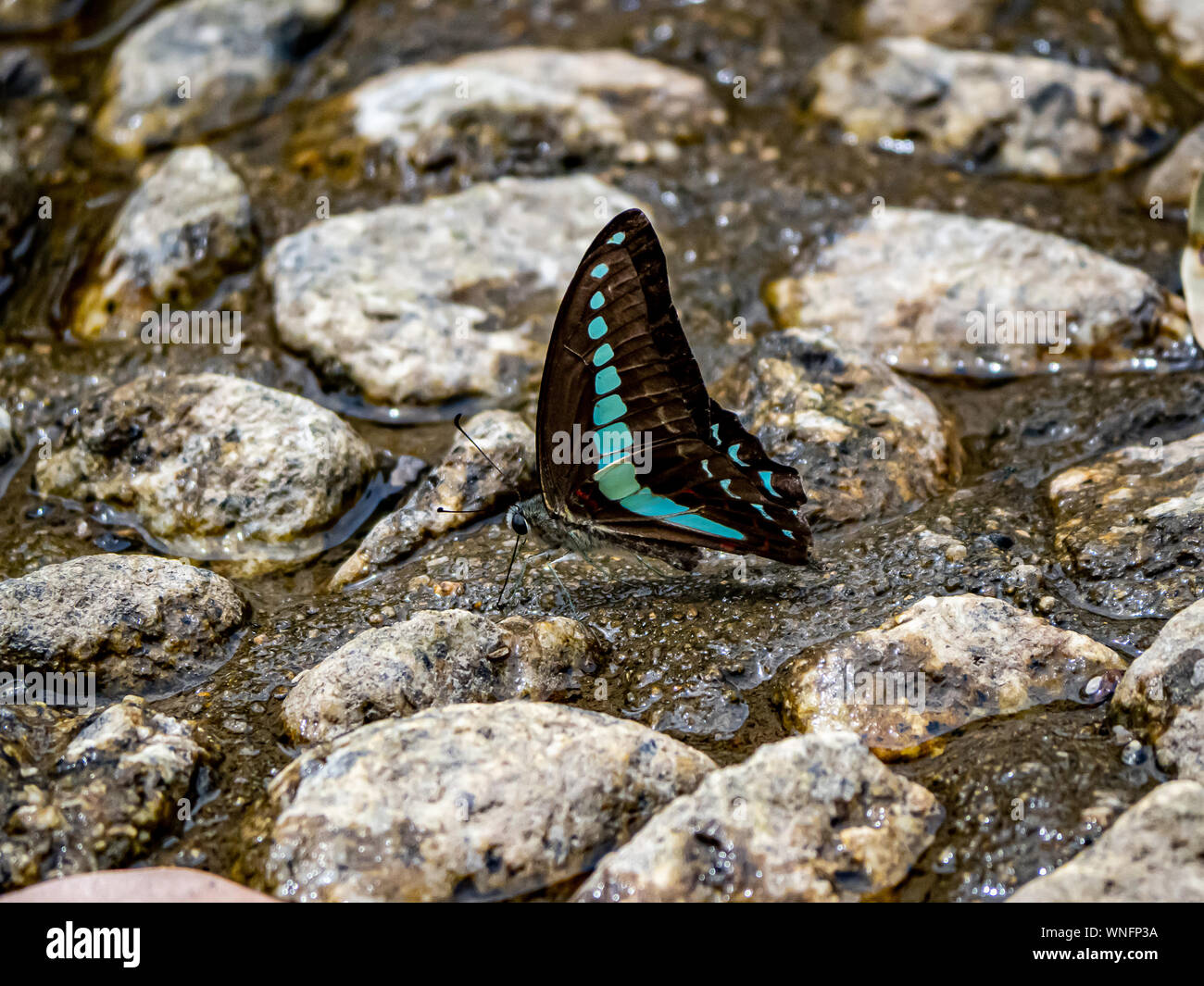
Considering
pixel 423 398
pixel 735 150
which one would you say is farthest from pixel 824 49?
pixel 423 398

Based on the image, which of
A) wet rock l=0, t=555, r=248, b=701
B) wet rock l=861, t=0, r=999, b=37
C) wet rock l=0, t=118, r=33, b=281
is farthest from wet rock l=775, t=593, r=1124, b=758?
wet rock l=0, t=118, r=33, b=281

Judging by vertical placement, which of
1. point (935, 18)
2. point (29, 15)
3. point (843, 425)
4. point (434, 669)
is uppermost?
point (935, 18)

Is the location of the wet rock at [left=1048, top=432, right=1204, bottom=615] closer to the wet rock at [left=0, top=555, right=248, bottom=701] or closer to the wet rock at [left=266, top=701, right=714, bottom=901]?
the wet rock at [left=266, top=701, right=714, bottom=901]

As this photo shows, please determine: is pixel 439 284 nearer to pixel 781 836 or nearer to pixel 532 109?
pixel 532 109

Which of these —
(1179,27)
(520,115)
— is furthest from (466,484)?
(1179,27)

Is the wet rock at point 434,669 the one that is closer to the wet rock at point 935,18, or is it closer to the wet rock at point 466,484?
the wet rock at point 466,484

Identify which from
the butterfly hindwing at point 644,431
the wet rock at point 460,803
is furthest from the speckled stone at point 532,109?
the wet rock at point 460,803

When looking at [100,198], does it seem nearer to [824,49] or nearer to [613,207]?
[613,207]
